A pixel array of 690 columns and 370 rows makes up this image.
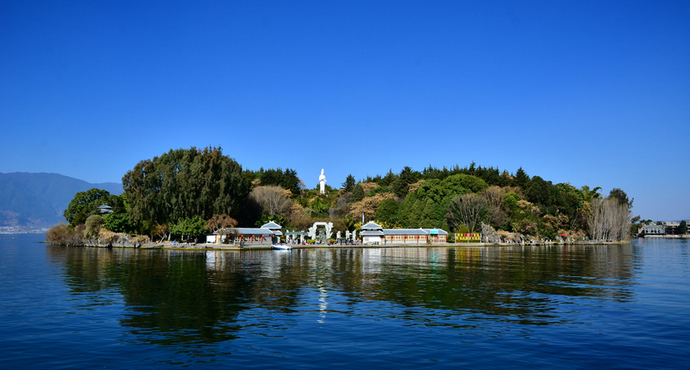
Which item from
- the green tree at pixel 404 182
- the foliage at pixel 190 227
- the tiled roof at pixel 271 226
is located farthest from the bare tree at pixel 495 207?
the foliage at pixel 190 227

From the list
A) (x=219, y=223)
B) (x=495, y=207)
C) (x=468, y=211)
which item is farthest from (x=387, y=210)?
(x=219, y=223)

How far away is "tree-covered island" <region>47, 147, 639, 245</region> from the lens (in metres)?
73.2

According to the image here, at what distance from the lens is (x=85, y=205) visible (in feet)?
296

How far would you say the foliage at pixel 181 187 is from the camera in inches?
2817

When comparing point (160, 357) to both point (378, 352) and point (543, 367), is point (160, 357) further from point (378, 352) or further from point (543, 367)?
point (543, 367)

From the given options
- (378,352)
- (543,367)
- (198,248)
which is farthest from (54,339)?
(198,248)

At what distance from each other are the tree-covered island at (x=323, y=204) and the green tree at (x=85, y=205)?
0.20 meters

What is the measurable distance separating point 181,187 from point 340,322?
59039 mm

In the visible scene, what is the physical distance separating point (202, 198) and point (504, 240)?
62.0 m

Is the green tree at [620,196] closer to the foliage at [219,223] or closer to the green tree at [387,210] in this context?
the green tree at [387,210]

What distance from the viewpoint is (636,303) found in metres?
23.5

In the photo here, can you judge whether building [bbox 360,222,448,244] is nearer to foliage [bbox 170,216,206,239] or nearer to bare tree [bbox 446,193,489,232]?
bare tree [bbox 446,193,489,232]

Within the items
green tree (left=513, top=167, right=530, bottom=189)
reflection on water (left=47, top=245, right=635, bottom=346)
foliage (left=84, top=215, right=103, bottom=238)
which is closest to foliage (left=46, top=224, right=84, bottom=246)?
foliage (left=84, top=215, right=103, bottom=238)

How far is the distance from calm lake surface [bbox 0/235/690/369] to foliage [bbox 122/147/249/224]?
39015 millimetres
